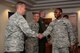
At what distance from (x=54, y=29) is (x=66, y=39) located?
0.35 metres

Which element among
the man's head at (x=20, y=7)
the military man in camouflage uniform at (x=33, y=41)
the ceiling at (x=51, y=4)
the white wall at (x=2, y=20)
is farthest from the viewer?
the ceiling at (x=51, y=4)

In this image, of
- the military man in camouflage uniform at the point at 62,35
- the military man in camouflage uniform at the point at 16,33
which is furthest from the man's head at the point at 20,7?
the military man in camouflage uniform at the point at 62,35

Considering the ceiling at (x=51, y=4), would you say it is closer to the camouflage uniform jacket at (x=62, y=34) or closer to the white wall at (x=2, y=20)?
the white wall at (x=2, y=20)

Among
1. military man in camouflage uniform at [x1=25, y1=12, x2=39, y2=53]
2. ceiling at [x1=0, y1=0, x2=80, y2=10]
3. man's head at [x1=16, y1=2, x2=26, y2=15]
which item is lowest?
military man in camouflage uniform at [x1=25, y1=12, x2=39, y2=53]

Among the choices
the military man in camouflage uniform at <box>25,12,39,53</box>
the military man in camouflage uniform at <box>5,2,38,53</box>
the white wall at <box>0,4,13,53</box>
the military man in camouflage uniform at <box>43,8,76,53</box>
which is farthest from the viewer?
the white wall at <box>0,4,13,53</box>

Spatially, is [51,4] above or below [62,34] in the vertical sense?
above

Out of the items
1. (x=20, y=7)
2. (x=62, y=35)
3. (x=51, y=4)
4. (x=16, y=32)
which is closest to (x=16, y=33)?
→ (x=16, y=32)

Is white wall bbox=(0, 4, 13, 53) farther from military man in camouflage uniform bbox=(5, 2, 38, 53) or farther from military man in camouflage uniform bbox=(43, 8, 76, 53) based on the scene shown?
military man in camouflage uniform bbox=(5, 2, 38, 53)

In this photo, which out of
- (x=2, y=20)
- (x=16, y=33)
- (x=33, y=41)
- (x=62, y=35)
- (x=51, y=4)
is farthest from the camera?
(x=51, y=4)

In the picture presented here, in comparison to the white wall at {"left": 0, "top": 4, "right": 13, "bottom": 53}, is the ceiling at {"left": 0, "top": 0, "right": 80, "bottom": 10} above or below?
above

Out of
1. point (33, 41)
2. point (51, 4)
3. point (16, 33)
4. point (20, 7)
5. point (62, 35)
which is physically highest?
point (51, 4)

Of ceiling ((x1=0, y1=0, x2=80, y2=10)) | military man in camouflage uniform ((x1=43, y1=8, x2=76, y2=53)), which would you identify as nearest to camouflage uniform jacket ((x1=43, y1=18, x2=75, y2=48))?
military man in camouflage uniform ((x1=43, y1=8, x2=76, y2=53))

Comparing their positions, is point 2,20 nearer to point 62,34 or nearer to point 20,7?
point 62,34

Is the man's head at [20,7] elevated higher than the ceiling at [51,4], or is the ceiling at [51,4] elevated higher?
the ceiling at [51,4]
